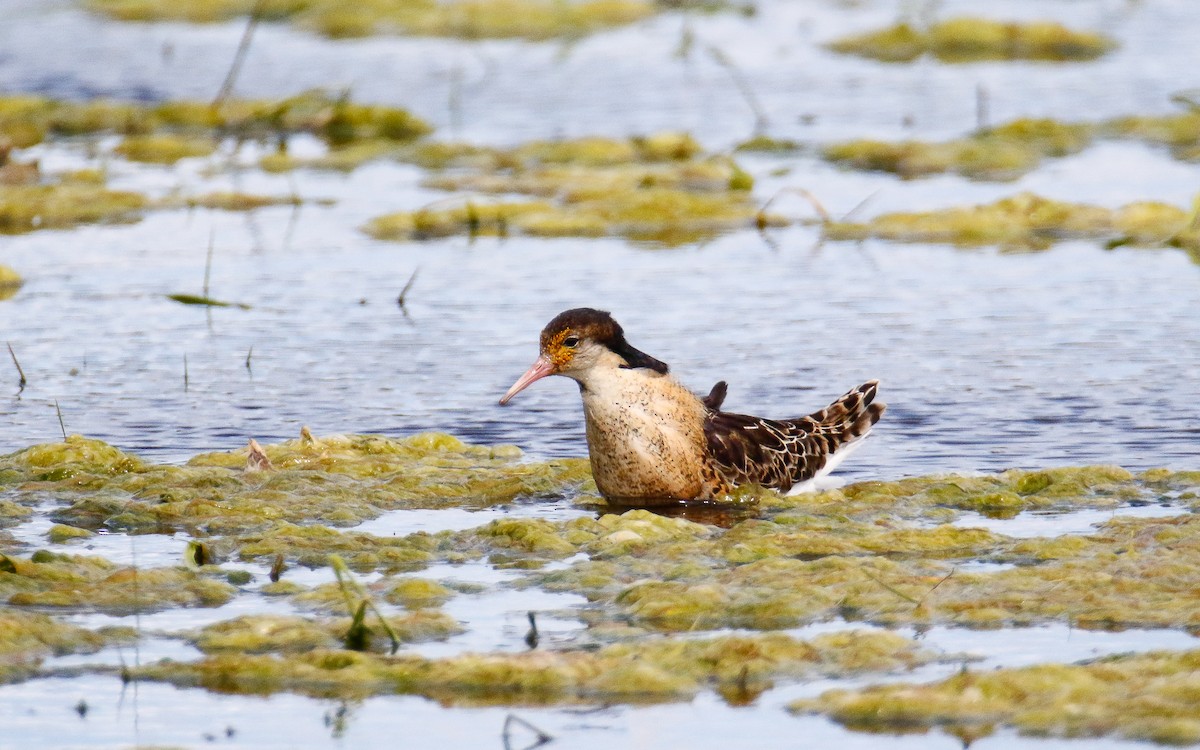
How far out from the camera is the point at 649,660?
5145 mm

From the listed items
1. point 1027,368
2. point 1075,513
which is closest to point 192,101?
point 1027,368

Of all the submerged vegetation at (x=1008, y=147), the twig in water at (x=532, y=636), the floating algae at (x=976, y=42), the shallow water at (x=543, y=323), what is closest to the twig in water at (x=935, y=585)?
the shallow water at (x=543, y=323)

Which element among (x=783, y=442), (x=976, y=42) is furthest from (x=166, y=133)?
(x=783, y=442)

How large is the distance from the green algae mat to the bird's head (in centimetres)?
47

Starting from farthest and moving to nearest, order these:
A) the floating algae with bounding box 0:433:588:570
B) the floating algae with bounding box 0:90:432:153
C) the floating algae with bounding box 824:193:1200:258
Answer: the floating algae with bounding box 0:90:432:153 → the floating algae with bounding box 824:193:1200:258 → the floating algae with bounding box 0:433:588:570

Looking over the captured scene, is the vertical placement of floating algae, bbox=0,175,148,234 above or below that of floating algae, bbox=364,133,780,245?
below

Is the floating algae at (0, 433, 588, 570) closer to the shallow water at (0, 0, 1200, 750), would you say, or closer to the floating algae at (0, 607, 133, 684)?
the shallow water at (0, 0, 1200, 750)

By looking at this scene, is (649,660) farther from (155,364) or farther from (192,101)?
(192,101)

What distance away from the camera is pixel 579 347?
7355 mm

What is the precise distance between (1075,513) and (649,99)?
1138 centimetres

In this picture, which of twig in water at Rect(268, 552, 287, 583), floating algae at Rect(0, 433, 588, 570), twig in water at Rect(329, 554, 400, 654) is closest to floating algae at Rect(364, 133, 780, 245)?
floating algae at Rect(0, 433, 588, 570)

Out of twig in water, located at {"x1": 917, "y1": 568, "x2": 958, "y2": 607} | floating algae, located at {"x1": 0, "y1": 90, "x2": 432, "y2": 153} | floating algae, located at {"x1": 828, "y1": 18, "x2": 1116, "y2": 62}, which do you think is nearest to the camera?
twig in water, located at {"x1": 917, "y1": 568, "x2": 958, "y2": 607}

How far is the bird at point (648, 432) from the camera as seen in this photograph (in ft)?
23.9

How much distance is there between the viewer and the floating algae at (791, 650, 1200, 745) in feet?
15.1
